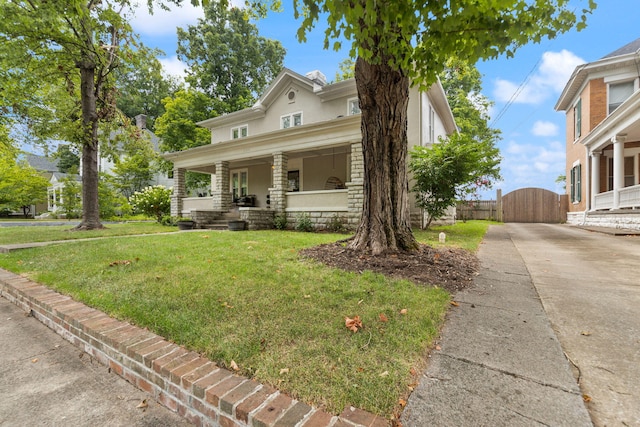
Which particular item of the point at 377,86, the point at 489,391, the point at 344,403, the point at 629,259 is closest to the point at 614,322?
the point at 489,391

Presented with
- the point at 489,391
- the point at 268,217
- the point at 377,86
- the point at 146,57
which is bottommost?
the point at 489,391

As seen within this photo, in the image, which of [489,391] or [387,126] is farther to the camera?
[387,126]

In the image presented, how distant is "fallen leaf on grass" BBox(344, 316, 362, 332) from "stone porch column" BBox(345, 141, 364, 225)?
22.2ft

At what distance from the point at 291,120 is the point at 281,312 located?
12328 mm

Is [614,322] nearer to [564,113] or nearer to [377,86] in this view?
[377,86]

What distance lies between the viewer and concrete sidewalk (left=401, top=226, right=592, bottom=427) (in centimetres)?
142

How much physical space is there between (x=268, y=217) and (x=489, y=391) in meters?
Answer: 9.63

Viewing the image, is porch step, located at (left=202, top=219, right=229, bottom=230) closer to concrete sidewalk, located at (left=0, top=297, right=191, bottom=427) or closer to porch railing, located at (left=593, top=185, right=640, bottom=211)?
concrete sidewalk, located at (left=0, top=297, right=191, bottom=427)

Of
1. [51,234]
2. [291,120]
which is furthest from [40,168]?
[291,120]

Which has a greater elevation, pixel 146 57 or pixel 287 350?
pixel 146 57

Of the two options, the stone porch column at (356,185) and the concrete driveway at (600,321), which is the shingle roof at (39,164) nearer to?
the stone porch column at (356,185)

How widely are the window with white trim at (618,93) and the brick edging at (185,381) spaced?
1818 centimetres

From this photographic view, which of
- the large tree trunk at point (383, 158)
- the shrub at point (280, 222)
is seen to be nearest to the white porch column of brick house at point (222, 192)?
the shrub at point (280, 222)

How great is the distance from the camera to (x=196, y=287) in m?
3.25
